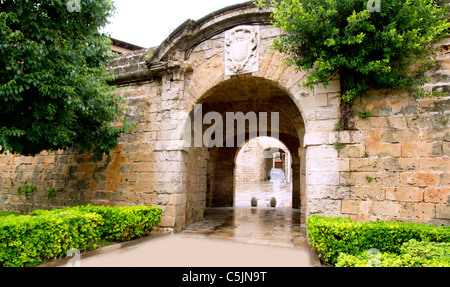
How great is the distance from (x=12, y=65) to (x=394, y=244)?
18.5 ft

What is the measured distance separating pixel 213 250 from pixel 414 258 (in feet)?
8.68

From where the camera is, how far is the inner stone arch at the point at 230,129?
20.7 feet

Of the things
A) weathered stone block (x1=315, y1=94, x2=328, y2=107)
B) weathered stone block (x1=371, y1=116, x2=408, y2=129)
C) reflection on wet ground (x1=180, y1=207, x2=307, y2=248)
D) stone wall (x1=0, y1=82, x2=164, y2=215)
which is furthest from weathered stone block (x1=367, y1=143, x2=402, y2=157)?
stone wall (x1=0, y1=82, x2=164, y2=215)

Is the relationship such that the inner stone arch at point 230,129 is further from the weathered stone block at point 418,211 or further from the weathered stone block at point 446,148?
the weathered stone block at point 446,148

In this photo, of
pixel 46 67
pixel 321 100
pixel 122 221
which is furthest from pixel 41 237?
pixel 321 100

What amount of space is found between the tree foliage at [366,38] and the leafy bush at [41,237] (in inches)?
162

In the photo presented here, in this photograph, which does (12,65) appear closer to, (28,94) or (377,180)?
(28,94)

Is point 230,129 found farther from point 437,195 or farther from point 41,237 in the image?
point 41,237

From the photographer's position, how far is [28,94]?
412 centimetres

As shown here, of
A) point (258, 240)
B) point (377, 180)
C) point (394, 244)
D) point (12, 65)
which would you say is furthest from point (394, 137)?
point (12, 65)

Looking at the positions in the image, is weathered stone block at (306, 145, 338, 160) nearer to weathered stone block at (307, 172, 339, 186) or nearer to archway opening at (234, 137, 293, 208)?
weathered stone block at (307, 172, 339, 186)

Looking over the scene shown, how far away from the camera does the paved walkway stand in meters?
3.50

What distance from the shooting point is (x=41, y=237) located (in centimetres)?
329

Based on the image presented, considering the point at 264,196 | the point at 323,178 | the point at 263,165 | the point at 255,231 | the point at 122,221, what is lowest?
the point at 264,196
